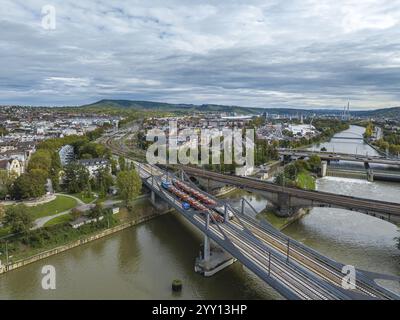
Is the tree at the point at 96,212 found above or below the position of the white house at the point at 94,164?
below

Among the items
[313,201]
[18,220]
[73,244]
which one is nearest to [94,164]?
[73,244]

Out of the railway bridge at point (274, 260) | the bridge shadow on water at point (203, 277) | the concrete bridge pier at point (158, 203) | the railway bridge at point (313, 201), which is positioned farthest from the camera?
the concrete bridge pier at point (158, 203)

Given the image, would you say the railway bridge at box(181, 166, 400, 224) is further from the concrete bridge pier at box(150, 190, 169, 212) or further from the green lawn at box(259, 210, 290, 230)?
the concrete bridge pier at box(150, 190, 169, 212)

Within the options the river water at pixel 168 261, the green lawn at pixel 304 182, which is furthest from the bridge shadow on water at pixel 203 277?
the green lawn at pixel 304 182

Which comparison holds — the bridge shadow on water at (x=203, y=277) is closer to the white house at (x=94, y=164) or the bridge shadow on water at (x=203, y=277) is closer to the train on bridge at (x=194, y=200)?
the train on bridge at (x=194, y=200)

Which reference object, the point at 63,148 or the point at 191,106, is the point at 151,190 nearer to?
the point at 63,148

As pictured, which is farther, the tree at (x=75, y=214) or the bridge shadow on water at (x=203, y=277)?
the tree at (x=75, y=214)

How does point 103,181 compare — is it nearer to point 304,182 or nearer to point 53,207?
point 53,207
